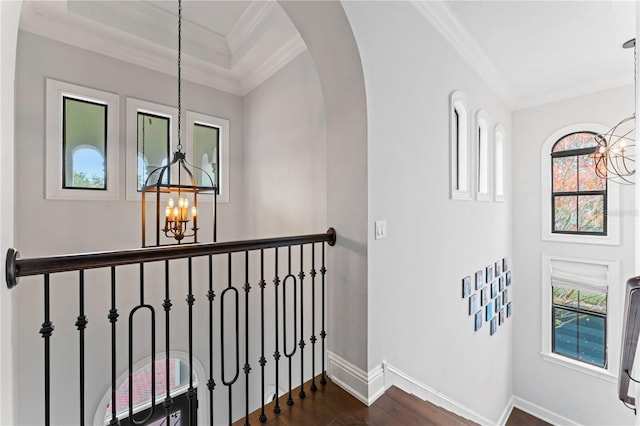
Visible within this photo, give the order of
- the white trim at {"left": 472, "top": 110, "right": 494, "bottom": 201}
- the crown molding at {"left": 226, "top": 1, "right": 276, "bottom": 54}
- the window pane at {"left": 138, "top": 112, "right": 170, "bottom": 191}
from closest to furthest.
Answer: the crown molding at {"left": 226, "top": 1, "right": 276, "bottom": 54}, the window pane at {"left": 138, "top": 112, "right": 170, "bottom": 191}, the white trim at {"left": 472, "top": 110, "right": 494, "bottom": 201}

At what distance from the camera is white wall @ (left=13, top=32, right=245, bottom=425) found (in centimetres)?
252

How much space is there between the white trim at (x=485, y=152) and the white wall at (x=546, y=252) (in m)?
1.41

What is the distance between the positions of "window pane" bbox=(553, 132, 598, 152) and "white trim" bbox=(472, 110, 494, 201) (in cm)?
150

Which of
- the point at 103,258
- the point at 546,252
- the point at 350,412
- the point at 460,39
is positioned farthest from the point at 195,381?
the point at 546,252

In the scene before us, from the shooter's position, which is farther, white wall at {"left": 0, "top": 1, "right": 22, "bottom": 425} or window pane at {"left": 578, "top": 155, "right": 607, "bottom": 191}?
window pane at {"left": 578, "top": 155, "right": 607, "bottom": 191}

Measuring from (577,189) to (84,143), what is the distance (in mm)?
6618

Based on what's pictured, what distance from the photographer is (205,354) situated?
3523 mm

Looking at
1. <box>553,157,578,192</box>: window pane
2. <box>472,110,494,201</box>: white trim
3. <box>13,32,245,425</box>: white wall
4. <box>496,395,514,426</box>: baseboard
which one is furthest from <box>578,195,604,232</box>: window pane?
<box>13,32,245,425</box>: white wall

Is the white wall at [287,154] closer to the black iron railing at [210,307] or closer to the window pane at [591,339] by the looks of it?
the black iron railing at [210,307]

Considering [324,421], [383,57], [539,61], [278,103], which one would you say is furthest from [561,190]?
[324,421]

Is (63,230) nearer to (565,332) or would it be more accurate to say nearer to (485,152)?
(485,152)

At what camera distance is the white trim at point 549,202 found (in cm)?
408

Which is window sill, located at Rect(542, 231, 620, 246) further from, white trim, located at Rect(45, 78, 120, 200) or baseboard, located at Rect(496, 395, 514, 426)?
white trim, located at Rect(45, 78, 120, 200)

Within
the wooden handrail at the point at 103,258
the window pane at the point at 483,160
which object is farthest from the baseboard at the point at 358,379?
the window pane at the point at 483,160
